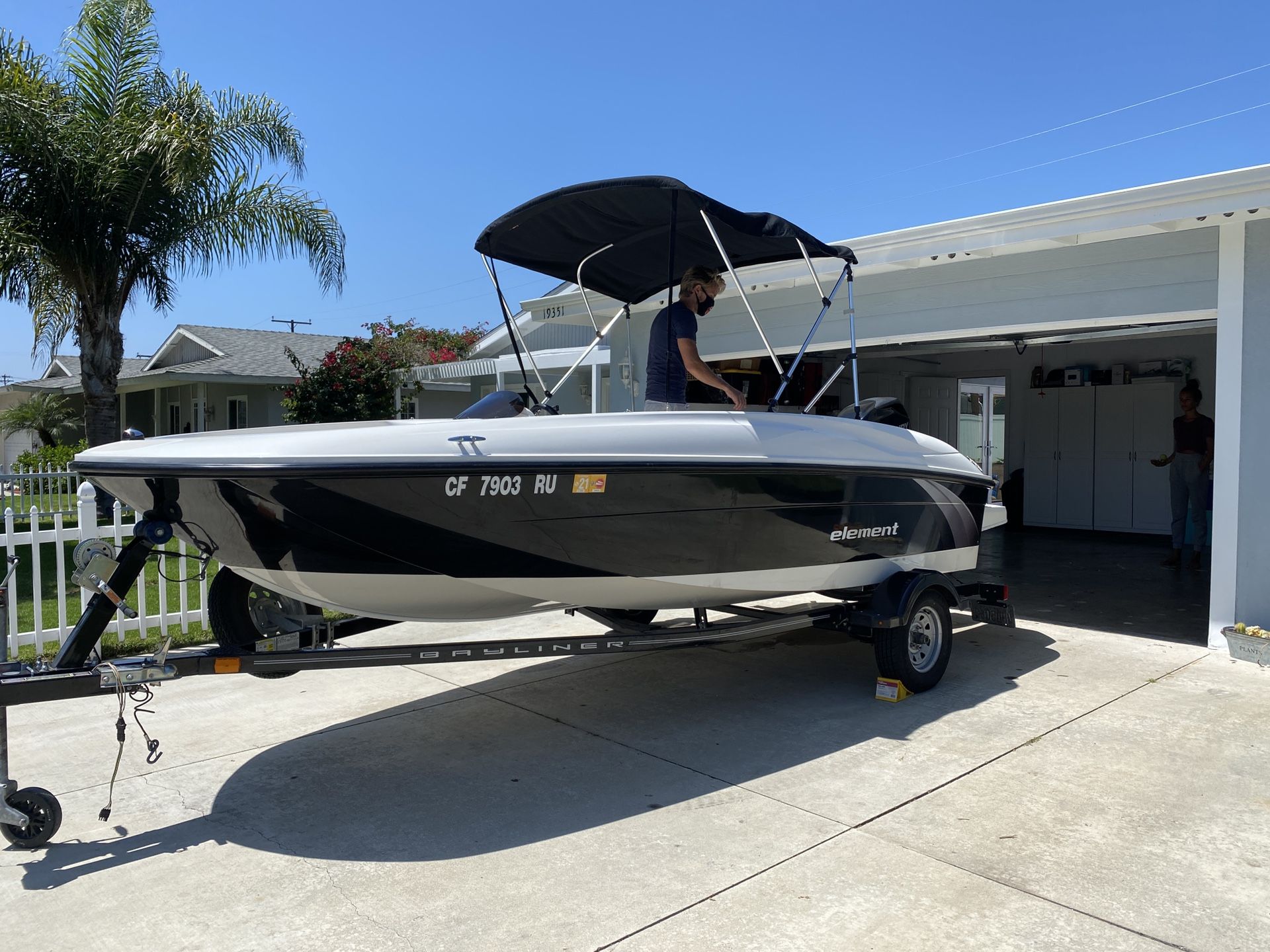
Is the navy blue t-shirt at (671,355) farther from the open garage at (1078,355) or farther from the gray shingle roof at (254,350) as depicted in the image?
the gray shingle roof at (254,350)

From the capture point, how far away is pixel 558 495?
3631mm

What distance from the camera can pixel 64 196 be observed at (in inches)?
400

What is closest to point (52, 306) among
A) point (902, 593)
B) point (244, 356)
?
point (244, 356)

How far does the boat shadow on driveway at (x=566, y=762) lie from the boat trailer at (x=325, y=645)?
227 millimetres

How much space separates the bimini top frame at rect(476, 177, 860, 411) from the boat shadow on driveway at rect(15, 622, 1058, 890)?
159 cm

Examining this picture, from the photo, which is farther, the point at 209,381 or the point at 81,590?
the point at 209,381

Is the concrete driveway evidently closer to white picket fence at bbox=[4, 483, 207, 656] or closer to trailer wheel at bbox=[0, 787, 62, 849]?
trailer wheel at bbox=[0, 787, 62, 849]

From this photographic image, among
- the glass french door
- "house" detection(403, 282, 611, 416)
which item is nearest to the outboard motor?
"house" detection(403, 282, 611, 416)

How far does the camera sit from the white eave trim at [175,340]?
20.5 m

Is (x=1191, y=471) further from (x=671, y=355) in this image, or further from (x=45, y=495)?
(x=45, y=495)

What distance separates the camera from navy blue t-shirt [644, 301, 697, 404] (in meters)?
4.64

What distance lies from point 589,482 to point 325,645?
5.00ft

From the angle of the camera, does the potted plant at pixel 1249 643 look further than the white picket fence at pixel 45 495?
No

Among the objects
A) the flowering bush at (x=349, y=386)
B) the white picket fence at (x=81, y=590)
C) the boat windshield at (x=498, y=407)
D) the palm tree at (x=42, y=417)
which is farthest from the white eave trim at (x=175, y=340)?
the boat windshield at (x=498, y=407)
